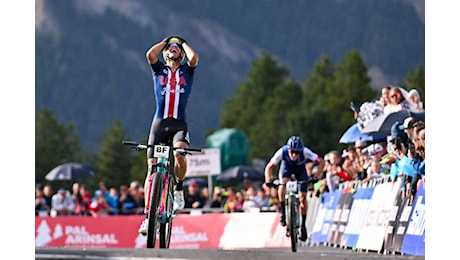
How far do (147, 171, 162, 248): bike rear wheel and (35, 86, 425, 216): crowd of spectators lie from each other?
2986mm

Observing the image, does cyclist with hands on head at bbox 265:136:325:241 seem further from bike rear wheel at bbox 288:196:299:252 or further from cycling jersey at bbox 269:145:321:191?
bike rear wheel at bbox 288:196:299:252

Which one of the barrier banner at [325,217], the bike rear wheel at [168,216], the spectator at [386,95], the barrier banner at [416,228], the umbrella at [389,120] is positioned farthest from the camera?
the barrier banner at [325,217]

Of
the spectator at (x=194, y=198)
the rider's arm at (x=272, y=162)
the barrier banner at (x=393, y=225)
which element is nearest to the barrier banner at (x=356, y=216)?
the rider's arm at (x=272, y=162)

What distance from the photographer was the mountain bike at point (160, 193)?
10.7 m

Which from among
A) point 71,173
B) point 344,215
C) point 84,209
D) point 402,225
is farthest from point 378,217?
point 71,173

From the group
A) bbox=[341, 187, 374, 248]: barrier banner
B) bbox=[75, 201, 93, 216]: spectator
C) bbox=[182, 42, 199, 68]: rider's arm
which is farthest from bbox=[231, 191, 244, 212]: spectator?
bbox=[182, 42, 199, 68]: rider's arm

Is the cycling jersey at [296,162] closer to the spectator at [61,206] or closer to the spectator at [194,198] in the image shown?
the spectator at [194,198]

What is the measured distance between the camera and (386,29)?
16000cm

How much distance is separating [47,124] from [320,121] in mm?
33084

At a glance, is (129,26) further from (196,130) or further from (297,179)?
(297,179)

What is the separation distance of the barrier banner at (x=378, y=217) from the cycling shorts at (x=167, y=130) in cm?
446

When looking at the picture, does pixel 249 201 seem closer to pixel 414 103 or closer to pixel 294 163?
pixel 414 103

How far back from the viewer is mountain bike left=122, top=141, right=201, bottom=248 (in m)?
10.7
